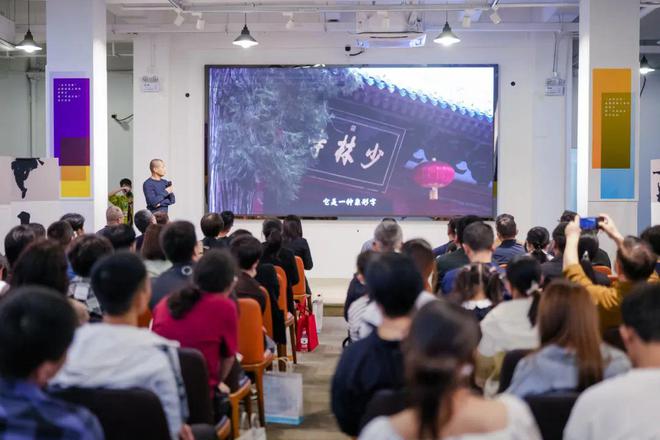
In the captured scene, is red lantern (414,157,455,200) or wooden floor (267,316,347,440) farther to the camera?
red lantern (414,157,455,200)

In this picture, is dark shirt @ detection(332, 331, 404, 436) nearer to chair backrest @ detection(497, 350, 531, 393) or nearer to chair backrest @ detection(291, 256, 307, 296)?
chair backrest @ detection(497, 350, 531, 393)

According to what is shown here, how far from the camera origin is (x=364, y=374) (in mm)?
2447

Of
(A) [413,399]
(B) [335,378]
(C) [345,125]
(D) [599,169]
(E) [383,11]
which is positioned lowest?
(B) [335,378]

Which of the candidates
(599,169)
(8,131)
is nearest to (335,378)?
(599,169)

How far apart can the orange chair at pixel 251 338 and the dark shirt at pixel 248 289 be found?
1.17 ft

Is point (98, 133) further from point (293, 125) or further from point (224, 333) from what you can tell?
point (224, 333)

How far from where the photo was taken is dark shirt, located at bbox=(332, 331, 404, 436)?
2424mm

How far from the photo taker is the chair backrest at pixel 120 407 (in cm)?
225

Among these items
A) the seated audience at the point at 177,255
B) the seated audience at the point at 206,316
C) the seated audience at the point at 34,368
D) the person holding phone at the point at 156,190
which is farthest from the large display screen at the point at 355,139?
the seated audience at the point at 34,368

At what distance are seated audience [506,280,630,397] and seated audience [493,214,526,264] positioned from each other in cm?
293

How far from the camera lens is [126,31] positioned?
10.5 meters

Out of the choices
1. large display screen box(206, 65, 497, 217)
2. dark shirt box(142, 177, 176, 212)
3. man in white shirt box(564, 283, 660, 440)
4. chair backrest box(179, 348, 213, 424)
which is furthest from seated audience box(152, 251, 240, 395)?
large display screen box(206, 65, 497, 217)

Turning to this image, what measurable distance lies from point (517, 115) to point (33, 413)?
9492 millimetres

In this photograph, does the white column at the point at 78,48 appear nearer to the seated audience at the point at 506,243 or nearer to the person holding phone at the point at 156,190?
the person holding phone at the point at 156,190
